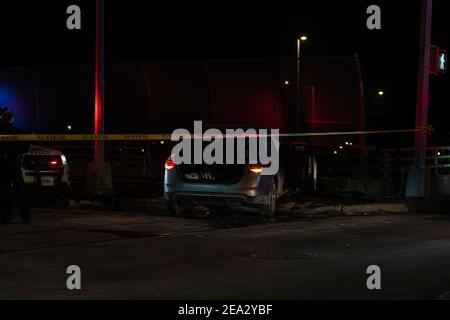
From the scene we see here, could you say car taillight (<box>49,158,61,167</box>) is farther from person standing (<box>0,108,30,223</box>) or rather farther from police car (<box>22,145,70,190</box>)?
person standing (<box>0,108,30,223</box>)

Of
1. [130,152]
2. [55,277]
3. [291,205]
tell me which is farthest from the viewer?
[130,152]

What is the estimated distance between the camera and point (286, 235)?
38.0 ft

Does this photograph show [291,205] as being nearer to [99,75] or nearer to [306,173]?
[306,173]

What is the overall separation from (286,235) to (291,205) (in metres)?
3.61

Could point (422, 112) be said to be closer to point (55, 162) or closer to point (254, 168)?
point (254, 168)

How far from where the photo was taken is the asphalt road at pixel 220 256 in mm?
7648

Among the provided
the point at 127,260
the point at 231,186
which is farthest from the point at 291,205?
the point at 127,260

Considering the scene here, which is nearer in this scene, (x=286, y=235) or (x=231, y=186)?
(x=286, y=235)

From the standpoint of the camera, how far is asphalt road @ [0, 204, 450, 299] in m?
7.65

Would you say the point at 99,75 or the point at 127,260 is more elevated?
the point at 99,75

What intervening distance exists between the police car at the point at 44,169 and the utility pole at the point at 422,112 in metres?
7.51

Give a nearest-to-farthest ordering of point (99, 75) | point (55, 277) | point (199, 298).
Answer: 1. point (199, 298)
2. point (55, 277)
3. point (99, 75)

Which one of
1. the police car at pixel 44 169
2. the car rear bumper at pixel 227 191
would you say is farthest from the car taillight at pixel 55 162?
the car rear bumper at pixel 227 191

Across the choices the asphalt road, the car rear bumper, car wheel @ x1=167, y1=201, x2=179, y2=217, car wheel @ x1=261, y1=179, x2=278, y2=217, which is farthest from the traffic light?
car wheel @ x1=167, y1=201, x2=179, y2=217
